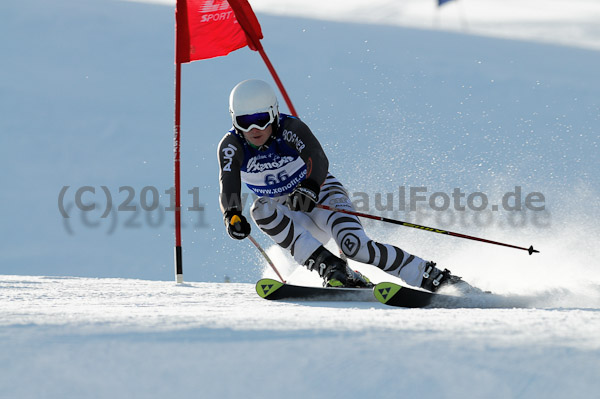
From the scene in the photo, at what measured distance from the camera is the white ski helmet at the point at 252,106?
377 cm

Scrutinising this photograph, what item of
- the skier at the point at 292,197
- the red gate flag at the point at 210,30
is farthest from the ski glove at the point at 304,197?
the red gate flag at the point at 210,30

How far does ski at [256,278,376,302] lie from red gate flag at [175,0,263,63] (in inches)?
123

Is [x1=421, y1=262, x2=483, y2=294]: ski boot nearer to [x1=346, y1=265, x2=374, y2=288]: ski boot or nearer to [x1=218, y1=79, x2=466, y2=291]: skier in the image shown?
[x1=218, y1=79, x2=466, y2=291]: skier

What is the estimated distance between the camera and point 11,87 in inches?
683

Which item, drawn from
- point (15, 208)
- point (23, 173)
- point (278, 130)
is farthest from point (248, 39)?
point (23, 173)

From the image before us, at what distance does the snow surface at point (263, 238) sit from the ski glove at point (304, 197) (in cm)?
55

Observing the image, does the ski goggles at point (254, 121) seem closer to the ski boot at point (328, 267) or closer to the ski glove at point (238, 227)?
the ski glove at point (238, 227)

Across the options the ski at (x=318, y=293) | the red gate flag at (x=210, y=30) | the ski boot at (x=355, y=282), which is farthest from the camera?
the red gate flag at (x=210, y=30)

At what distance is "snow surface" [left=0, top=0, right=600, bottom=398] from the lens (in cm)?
162

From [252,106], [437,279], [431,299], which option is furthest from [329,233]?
[431,299]

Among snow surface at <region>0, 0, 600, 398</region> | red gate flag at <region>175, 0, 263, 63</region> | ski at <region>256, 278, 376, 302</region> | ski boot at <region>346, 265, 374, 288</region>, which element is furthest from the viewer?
red gate flag at <region>175, 0, 263, 63</region>

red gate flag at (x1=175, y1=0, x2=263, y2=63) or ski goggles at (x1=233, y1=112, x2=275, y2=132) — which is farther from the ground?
red gate flag at (x1=175, y1=0, x2=263, y2=63)

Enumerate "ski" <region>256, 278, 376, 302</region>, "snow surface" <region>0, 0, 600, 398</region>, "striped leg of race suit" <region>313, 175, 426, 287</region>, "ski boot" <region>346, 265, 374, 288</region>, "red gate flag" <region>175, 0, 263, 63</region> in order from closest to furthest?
"snow surface" <region>0, 0, 600, 398</region>, "ski" <region>256, 278, 376, 302</region>, "striped leg of race suit" <region>313, 175, 426, 287</region>, "ski boot" <region>346, 265, 374, 288</region>, "red gate flag" <region>175, 0, 263, 63</region>

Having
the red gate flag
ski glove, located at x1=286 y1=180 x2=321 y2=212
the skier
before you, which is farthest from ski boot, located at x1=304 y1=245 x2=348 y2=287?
the red gate flag
